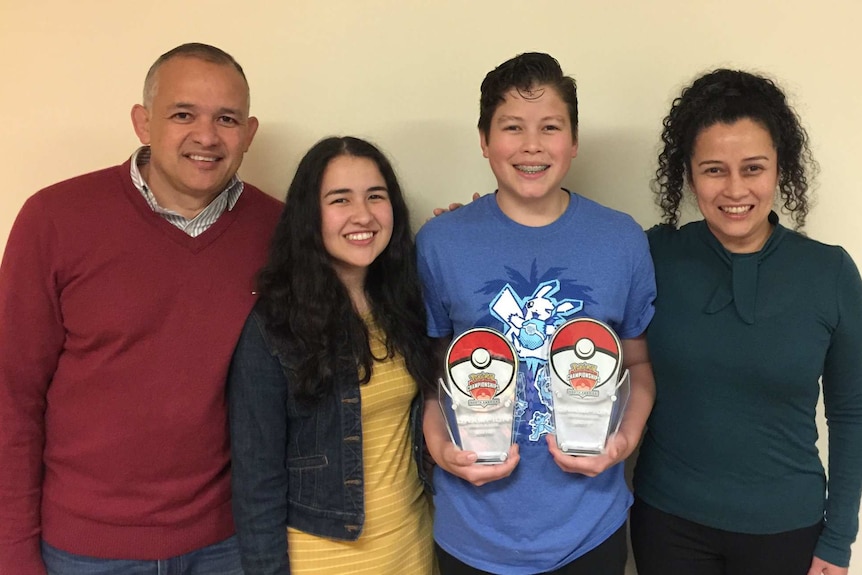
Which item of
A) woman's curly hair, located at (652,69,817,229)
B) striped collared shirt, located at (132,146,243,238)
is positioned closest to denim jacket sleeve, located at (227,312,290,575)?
striped collared shirt, located at (132,146,243,238)

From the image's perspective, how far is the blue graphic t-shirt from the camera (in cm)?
117

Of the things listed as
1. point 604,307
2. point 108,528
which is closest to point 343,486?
point 108,528

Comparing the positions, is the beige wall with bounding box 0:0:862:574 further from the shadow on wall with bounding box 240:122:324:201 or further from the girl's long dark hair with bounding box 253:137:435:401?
the girl's long dark hair with bounding box 253:137:435:401

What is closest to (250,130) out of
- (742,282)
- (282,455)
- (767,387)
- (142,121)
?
(142,121)

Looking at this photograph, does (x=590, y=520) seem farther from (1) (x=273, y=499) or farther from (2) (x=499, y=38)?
(2) (x=499, y=38)

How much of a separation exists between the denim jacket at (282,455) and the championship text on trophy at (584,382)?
0.40 m

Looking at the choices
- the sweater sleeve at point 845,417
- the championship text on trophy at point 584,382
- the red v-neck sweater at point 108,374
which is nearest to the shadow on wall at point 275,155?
the red v-neck sweater at point 108,374

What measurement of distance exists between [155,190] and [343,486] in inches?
29.4

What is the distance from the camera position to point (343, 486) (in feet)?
3.98

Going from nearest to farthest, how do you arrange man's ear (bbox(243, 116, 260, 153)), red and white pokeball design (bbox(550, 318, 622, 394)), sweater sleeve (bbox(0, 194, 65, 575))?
red and white pokeball design (bbox(550, 318, 622, 394)) < sweater sleeve (bbox(0, 194, 65, 575)) < man's ear (bbox(243, 116, 260, 153))

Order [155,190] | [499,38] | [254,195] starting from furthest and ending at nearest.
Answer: [499,38] < [254,195] < [155,190]

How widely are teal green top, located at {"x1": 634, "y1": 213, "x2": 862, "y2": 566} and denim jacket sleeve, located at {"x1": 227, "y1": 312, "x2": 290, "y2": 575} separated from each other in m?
0.81

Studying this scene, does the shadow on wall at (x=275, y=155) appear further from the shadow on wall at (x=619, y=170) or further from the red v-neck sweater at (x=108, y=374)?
the shadow on wall at (x=619, y=170)

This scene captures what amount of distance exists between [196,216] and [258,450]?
512 millimetres
